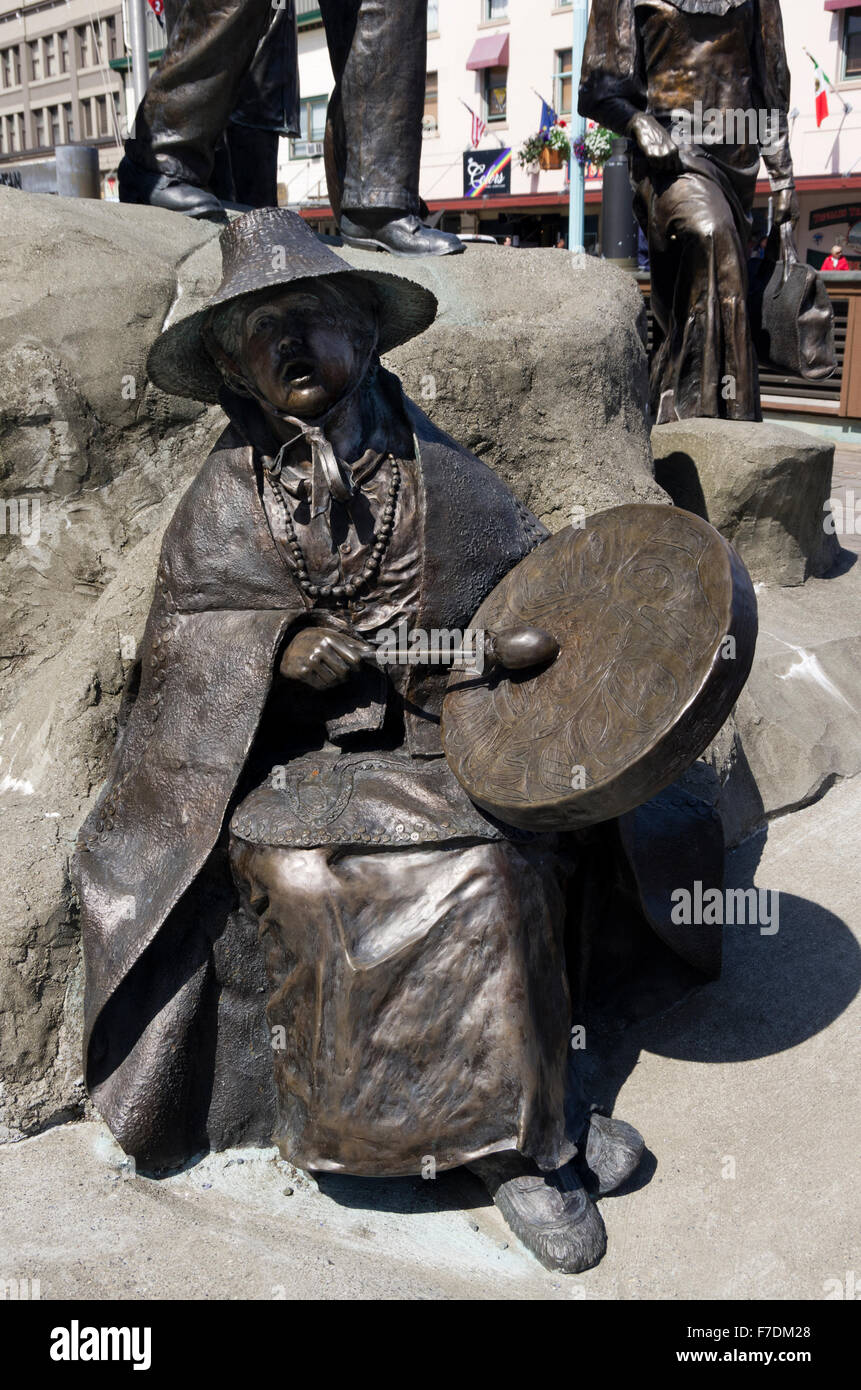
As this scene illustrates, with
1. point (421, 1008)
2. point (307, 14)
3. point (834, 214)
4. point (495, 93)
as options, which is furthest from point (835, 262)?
point (307, 14)

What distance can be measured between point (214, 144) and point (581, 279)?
52.1 inches

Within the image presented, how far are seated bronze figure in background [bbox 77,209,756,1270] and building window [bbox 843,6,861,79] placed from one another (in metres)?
22.3

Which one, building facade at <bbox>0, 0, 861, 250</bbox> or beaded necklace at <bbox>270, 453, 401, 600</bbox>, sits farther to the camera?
building facade at <bbox>0, 0, 861, 250</bbox>

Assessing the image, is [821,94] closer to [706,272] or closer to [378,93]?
[706,272]

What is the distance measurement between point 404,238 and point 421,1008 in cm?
286

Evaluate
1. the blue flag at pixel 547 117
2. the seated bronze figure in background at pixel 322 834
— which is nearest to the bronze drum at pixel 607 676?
the seated bronze figure in background at pixel 322 834

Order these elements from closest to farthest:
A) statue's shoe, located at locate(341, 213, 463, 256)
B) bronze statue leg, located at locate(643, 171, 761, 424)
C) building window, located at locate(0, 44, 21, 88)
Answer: statue's shoe, located at locate(341, 213, 463, 256) → bronze statue leg, located at locate(643, 171, 761, 424) → building window, located at locate(0, 44, 21, 88)

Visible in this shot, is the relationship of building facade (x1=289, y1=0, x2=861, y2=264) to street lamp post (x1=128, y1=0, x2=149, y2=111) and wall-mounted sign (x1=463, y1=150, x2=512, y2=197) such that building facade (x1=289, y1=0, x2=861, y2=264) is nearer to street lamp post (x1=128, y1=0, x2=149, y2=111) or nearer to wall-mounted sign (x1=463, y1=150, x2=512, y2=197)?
wall-mounted sign (x1=463, y1=150, x2=512, y2=197)

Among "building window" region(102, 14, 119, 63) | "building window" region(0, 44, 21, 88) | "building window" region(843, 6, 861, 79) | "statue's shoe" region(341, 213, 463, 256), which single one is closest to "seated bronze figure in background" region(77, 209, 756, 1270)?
"statue's shoe" region(341, 213, 463, 256)

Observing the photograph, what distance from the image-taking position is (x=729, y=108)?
5992mm

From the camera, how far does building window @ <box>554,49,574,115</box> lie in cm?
2648

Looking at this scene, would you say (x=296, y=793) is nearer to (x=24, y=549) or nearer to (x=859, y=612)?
(x=24, y=549)

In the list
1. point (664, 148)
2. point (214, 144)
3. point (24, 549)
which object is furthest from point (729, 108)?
point (24, 549)

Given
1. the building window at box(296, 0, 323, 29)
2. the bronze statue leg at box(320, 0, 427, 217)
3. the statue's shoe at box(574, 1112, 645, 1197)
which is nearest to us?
the statue's shoe at box(574, 1112, 645, 1197)
